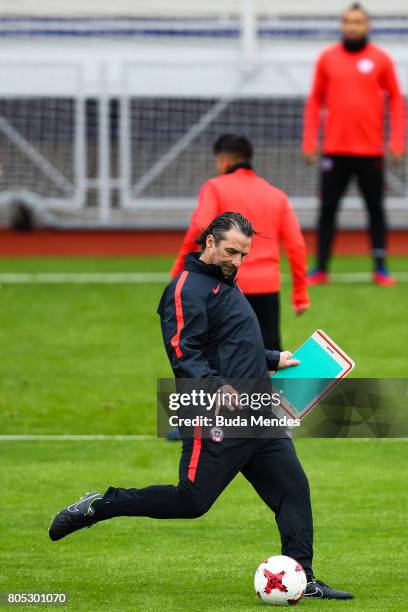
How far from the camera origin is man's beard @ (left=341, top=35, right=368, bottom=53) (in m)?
15.0

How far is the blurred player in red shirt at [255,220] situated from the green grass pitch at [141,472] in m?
1.13

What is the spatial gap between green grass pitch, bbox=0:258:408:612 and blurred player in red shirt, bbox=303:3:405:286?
3.15ft

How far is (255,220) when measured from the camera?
9906 millimetres

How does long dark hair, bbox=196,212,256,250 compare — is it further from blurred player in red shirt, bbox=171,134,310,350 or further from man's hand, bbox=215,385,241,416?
blurred player in red shirt, bbox=171,134,310,350

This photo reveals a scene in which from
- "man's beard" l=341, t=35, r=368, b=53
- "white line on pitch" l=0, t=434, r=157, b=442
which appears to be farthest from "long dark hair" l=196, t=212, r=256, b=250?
"man's beard" l=341, t=35, r=368, b=53

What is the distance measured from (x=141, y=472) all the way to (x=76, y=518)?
9.06ft

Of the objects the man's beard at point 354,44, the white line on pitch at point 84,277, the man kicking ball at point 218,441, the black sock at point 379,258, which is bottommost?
the white line on pitch at point 84,277

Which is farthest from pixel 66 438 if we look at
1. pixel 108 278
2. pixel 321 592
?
pixel 108 278

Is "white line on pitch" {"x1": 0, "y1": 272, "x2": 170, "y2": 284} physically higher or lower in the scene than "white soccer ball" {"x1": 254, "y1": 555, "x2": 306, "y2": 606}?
lower

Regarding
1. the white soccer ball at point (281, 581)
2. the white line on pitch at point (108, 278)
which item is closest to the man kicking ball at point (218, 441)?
the white soccer ball at point (281, 581)

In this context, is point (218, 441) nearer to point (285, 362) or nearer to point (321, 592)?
point (285, 362)

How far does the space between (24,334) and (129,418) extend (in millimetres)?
3266

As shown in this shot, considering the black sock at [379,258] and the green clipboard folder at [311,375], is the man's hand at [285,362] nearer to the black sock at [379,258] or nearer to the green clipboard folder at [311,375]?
the green clipboard folder at [311,375]

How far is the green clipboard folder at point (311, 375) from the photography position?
275 inches
